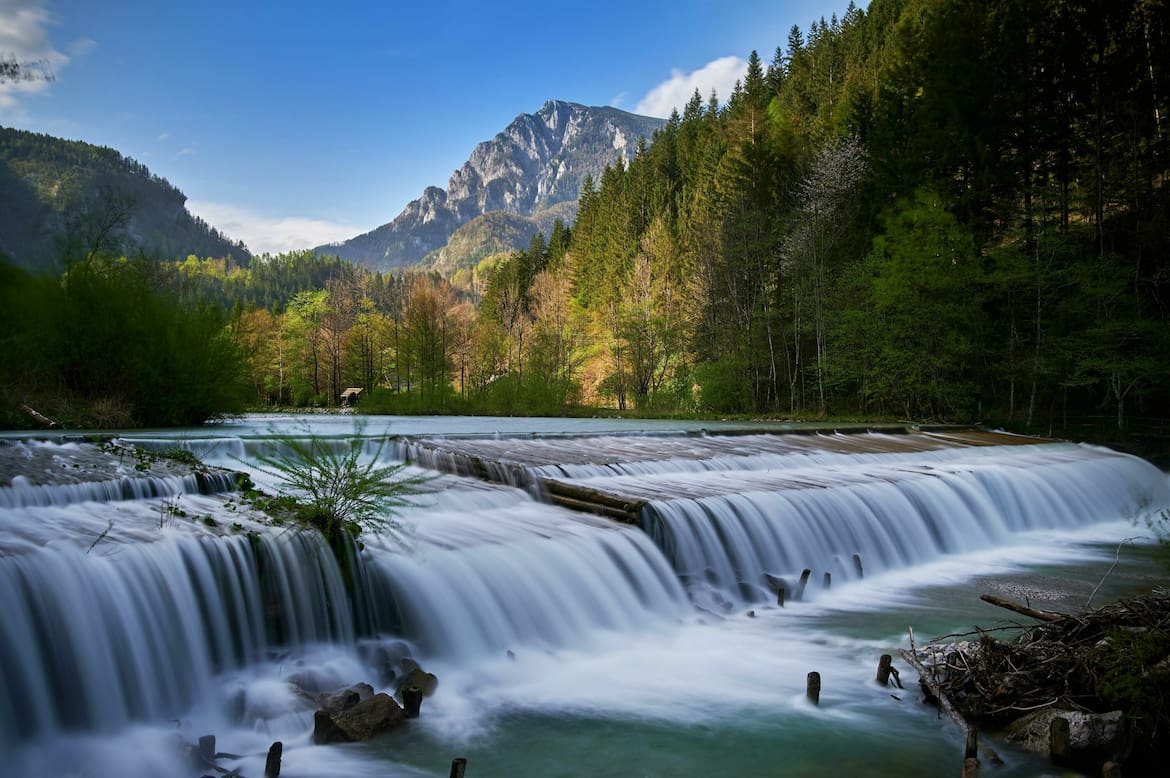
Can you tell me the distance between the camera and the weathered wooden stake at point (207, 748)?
3742 millimetres

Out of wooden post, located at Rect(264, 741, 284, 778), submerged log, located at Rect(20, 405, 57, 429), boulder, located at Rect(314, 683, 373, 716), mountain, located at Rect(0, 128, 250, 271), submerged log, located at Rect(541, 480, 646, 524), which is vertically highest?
mountain, located at Rect(0, 128, 250, 271)

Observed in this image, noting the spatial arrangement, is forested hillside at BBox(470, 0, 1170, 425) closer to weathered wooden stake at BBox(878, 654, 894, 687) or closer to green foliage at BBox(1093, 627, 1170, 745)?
weathered wooden stake at BBox(878, 654, 894, 687)

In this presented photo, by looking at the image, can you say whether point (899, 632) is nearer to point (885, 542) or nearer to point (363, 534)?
point (885, 542)

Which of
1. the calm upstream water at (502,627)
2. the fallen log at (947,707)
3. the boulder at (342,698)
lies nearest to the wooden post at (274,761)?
the calm upstream water at (502,627)

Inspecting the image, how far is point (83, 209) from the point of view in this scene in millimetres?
23250

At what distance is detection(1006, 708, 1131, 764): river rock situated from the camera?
353cm

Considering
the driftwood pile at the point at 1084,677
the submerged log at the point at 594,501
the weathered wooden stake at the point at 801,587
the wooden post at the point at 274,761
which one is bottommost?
the weathered wooden stake at the point at 801,587

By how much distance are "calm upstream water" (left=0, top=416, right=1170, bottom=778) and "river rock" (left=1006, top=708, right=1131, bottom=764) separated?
0.16 m

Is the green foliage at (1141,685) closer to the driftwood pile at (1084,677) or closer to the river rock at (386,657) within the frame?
the driftwood pile at (1084,677)

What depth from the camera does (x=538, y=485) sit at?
31.3 feet

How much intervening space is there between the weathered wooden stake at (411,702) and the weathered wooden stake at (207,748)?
3.69 ft

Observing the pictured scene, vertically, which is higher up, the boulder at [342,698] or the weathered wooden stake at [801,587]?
the boulder at [342,698]

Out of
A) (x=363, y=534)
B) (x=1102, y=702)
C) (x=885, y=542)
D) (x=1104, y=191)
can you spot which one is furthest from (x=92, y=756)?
(x=1104, y=191)

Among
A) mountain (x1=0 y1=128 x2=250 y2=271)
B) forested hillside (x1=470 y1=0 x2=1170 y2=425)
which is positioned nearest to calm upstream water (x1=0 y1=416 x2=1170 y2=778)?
mountain (x1=0 y1=128 x2=250 y2=271)
